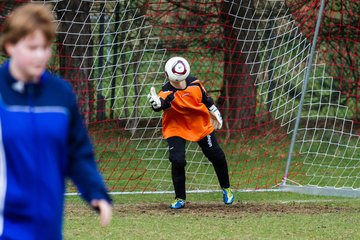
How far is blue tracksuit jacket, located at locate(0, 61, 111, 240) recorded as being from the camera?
3258 millimetres

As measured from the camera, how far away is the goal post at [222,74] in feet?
31.2

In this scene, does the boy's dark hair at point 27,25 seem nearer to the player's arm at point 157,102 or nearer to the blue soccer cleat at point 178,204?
the player's arm at point 157,102

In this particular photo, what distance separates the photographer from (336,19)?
34.0ft

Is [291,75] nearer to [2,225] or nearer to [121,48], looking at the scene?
[121,48]

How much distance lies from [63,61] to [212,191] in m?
2.24

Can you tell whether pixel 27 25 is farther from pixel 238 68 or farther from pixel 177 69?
pixel 238 68

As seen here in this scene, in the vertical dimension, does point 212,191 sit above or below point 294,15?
below

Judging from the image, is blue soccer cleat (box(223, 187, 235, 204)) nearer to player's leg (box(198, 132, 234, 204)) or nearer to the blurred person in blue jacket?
player's leg (box(198, 132, 234, 204))

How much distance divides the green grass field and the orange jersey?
2.35 feet

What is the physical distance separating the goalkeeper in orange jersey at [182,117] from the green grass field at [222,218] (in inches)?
13.5

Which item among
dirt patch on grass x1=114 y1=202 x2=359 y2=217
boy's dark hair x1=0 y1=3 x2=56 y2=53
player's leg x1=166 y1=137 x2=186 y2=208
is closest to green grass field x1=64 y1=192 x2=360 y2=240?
dirt patch on grass x1=114 y1=202 x2=359 y2=217

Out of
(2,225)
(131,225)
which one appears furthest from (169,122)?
(2,225)

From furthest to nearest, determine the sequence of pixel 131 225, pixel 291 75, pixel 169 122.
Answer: pixel 291 75 < pixel 169 122 < pixel 131 225

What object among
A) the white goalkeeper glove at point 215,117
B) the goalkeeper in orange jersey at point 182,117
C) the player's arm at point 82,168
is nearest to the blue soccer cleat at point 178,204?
the goalkeeper in orange jersey at point 182,117
